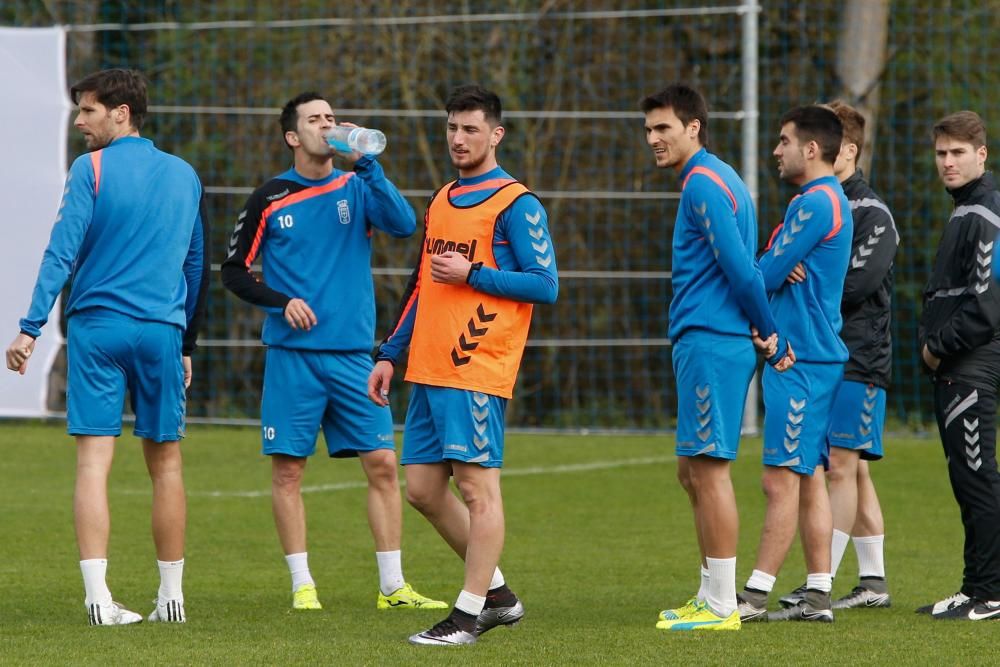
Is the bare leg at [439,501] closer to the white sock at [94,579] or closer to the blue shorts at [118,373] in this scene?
the blue shorts at [118,373]

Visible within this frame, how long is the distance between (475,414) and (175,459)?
1.22 m

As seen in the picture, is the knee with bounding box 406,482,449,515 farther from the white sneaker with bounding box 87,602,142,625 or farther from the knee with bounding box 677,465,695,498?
the white sneaker with bounding box 87,602,142,625

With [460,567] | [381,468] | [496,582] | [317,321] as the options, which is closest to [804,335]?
[496,582]

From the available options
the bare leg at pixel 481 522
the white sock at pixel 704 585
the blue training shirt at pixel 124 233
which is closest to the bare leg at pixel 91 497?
the blue training shirt at pixel 124 233

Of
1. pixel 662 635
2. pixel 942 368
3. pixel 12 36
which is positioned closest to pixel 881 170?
pixel 12 36

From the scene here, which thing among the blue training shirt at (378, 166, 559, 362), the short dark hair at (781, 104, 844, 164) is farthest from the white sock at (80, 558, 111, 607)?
the short dark hair at (781, 104, 844, 164)

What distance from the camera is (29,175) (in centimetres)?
1202

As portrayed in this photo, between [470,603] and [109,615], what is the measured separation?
129 cm

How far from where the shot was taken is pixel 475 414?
17.3ft

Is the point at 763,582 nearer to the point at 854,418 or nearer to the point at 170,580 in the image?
the point at 854,418

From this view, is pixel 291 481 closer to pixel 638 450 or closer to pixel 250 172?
pixel 638 450

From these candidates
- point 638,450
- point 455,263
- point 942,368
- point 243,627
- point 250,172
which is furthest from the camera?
point 250,172

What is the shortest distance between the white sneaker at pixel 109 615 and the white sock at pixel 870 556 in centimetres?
286

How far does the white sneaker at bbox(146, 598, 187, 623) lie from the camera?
5688 mm
